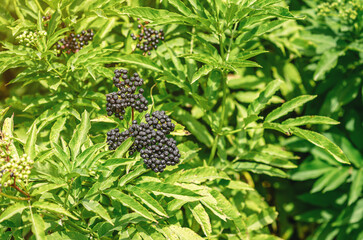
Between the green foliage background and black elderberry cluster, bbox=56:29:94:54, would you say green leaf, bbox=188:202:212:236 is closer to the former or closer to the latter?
the green foliage background

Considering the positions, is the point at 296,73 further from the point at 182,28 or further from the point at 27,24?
the point at 27,24

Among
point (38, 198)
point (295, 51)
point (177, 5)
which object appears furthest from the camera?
point (295, 51)

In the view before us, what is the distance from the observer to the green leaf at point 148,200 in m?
1.73

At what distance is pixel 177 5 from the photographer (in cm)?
214

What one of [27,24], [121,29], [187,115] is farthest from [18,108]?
[187,115]

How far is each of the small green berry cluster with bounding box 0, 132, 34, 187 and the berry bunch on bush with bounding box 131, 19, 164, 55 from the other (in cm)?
118

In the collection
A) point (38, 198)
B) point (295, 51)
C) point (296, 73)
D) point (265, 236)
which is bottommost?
point (265, 236)

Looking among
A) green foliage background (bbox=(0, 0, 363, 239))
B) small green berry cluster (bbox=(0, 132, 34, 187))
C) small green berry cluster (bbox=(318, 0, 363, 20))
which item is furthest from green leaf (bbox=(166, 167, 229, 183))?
small green berry cluster (bbox=(318, 0, 363, 20))

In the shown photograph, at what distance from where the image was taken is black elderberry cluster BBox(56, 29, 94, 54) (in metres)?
2.41

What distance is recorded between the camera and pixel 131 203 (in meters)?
1.72

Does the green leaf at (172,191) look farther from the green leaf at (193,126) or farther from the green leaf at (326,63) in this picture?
the green leaf at (326,63)

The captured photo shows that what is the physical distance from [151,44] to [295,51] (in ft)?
5.04

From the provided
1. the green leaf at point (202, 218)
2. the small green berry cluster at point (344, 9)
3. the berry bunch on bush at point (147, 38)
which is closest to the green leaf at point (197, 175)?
the green leaf at point (202, 218)

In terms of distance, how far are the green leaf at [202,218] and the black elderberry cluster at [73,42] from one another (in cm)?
137
